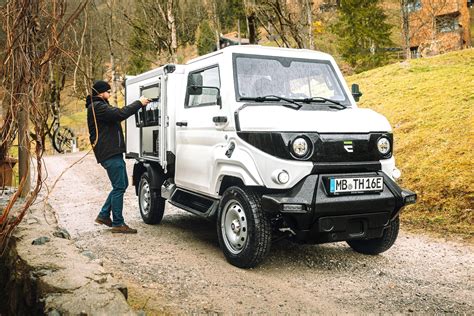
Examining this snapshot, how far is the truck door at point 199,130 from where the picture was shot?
5590mm

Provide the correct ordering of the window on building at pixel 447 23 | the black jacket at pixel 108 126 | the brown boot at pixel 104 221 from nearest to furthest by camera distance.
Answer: the black jacket at pixel 108 126 < the brown boot at pixel 104 221 < the window on building at pixel 447 23

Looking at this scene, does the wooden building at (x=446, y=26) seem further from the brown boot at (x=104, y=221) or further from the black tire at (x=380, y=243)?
the brown boot at (x=104, y=221)

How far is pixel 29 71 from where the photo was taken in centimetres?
318

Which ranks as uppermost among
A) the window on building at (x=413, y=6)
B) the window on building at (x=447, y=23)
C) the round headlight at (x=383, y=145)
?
the window on building at (x=413, y=6)

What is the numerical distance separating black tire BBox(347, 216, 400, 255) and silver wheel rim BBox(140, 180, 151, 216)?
339 cm

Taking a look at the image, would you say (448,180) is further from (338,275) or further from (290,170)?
(290,170)

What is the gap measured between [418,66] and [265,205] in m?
17.5

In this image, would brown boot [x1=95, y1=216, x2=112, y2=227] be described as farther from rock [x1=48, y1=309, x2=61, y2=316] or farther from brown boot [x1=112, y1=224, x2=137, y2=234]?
rock [x1=48, y1=309, x2=61, y2=316]

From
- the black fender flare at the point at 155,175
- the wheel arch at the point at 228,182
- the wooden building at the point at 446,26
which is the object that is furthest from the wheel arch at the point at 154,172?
the wooden building at the point at 446,26

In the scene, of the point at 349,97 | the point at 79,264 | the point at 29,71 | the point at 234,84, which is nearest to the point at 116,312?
the point at 79,264

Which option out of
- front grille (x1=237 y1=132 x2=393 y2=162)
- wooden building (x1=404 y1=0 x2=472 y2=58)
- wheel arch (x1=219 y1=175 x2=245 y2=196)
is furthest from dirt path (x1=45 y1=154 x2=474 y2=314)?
wooden building (x1=404 y1=0 x2=472 y2=58)

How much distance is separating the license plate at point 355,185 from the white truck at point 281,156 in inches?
0.4

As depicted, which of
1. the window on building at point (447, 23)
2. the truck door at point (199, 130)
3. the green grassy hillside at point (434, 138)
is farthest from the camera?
the window on building at point (447, 23)

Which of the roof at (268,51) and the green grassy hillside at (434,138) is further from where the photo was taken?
the green grassy hillside at (434,138)
